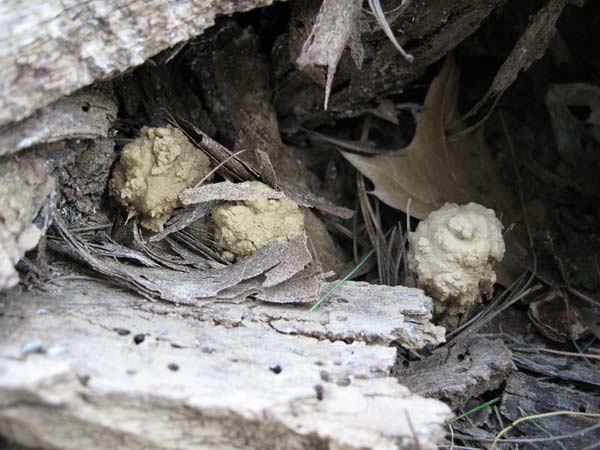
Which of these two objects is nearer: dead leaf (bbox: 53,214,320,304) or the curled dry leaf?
dead leaf (bbox: 53,214,320,304)

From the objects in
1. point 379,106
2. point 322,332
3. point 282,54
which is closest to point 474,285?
point 322,332

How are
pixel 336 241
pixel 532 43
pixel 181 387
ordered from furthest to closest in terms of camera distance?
1. pixel 336 241
2. pixel 532 43
3. pixel 181 387

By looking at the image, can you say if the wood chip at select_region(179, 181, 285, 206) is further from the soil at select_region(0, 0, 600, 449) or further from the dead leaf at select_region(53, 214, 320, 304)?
the dead leaf at select_region(53, 214, 320, 304)

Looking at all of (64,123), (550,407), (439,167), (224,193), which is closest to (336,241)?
(439,167)

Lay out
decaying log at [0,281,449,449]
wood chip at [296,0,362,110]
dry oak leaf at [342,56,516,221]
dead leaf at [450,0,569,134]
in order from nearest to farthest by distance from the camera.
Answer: decaying log at [0,281,449,449], wood chip at [296,0,362,110], dead leaf at [450,0,569,134], dry oak leaf at [342,56,516,221]

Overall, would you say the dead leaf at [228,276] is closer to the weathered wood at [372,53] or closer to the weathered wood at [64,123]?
the weathered wood at [64,123]

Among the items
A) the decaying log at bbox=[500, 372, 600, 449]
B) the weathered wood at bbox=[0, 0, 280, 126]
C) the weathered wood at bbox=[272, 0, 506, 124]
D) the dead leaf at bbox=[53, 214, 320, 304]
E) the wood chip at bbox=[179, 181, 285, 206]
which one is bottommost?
the decaying log at bbox=[500, 372, 600, 449]

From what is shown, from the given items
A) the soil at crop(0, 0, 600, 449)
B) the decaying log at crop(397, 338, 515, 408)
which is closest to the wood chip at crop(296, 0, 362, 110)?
the soil at crop(0, 0, 600, 449)

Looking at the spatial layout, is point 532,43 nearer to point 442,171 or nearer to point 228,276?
point 442,171
